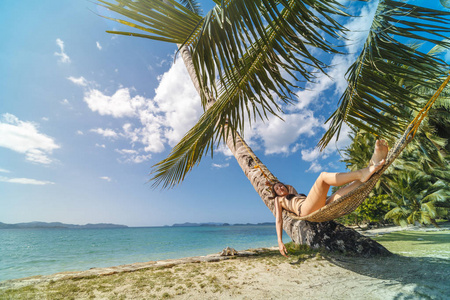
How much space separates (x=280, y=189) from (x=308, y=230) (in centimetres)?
161

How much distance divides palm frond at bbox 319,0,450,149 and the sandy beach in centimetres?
193

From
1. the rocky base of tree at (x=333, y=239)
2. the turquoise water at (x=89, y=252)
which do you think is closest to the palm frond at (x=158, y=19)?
the rocky base of tree at (x=333, y=239)

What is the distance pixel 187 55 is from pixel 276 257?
427cm

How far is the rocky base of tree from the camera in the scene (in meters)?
4.03

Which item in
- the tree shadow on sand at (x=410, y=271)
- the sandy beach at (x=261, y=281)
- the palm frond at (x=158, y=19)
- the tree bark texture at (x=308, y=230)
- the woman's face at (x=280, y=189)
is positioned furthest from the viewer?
the tree bark texture at (x=308, y=230)

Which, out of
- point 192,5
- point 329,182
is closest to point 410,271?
point 329,182

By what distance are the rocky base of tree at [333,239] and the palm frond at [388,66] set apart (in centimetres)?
266

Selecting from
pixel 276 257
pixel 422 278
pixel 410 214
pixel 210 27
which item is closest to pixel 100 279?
pixel 276 257

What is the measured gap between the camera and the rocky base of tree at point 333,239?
403 cm

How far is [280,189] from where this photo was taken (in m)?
3.41

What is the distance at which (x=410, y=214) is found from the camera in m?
12.4

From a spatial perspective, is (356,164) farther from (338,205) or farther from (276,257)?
(338,205)

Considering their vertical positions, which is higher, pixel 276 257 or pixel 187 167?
pixel 187 167

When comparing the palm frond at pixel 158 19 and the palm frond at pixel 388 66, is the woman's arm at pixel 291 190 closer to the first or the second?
the palm frond at pixel 388 66
